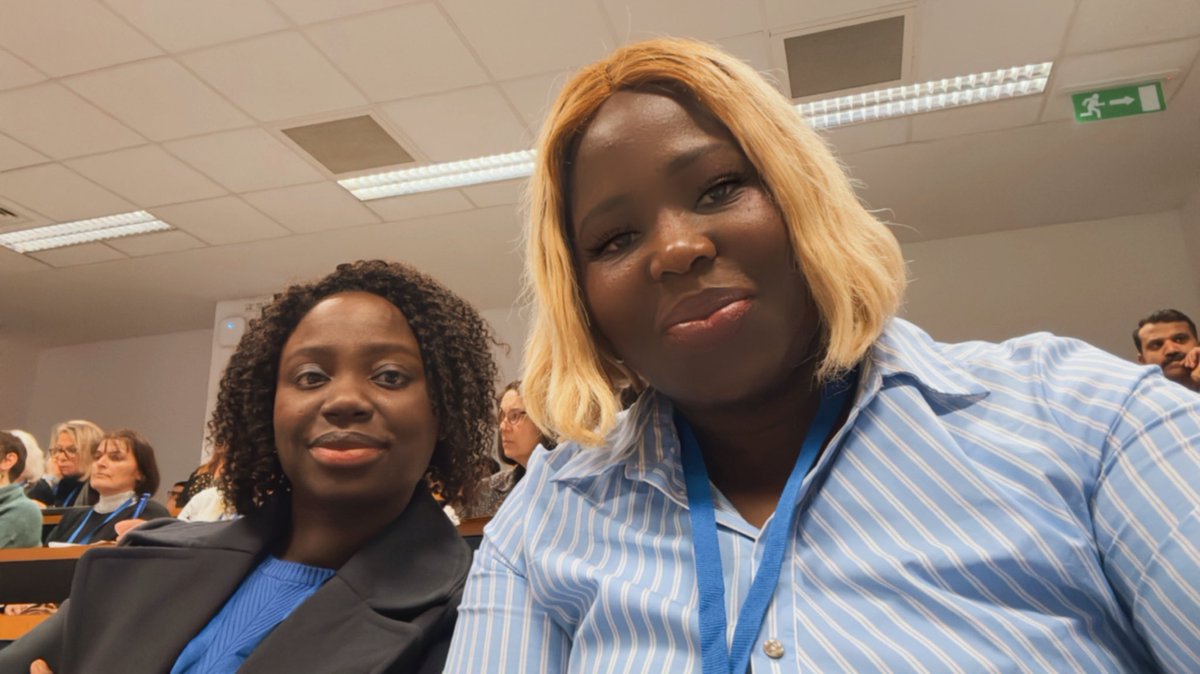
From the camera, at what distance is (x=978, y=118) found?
4367 millimetres

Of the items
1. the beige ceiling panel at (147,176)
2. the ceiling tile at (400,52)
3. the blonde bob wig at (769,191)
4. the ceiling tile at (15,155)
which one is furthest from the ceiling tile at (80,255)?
the blonde bob wig at (769,191)

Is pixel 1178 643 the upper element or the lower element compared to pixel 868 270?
lower

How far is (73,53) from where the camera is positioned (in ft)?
11.6

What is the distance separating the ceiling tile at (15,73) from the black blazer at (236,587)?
3.34 meters

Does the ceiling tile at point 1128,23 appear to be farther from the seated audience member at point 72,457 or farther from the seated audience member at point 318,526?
the seated audience member at point 72,457

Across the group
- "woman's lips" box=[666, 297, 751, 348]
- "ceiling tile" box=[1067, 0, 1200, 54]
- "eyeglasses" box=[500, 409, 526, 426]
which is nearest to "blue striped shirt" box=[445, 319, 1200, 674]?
"woman's lips" box=[666, 297, 751, 348]

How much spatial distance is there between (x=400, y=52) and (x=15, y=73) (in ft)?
6.13

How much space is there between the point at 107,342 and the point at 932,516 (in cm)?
980

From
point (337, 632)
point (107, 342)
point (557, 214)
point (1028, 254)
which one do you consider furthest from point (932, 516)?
point (107, 342)

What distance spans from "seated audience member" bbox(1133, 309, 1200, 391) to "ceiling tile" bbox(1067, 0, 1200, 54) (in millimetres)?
1410

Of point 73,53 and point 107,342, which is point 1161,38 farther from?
point 107,342

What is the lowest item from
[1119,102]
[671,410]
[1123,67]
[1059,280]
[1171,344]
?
[671,410]

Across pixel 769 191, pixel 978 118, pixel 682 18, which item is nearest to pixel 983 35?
pixel 978 118

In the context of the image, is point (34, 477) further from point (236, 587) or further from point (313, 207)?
point (236, 587)
